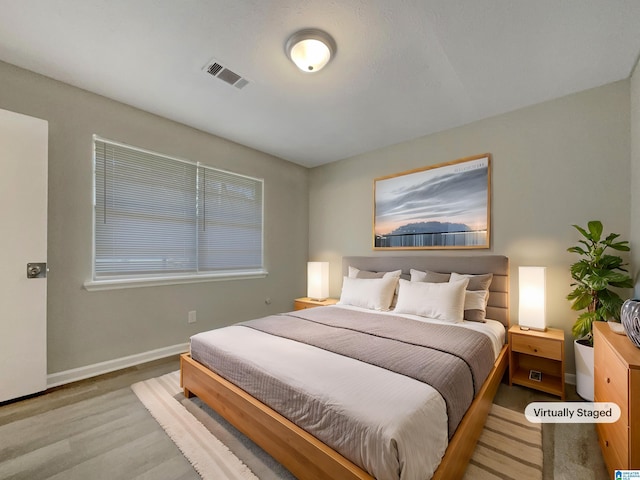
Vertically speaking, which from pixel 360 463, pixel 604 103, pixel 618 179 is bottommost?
pixel 360 463

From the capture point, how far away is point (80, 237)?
251 centimetres

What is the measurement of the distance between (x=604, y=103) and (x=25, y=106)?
15.8ft

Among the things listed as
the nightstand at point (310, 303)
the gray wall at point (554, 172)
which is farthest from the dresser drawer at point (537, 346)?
the nightstand at point (310, 303)

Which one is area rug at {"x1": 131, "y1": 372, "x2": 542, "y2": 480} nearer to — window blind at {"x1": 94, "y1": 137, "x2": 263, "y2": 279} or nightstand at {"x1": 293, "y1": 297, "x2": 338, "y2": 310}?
window blind at {"x1": 94, "y1": 137, "x2": 263, "y2": 279}

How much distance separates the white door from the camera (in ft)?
6.84

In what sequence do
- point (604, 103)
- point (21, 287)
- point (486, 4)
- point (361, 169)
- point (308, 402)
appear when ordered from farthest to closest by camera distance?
point (361, 169), point (604, 103), point (21, 287), point (486, 4), point (308, 402)

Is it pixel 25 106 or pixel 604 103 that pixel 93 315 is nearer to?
pixel 25 106

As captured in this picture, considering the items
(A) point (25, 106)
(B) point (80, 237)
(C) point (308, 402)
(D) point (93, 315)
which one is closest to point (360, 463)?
(C) point (308, 402)

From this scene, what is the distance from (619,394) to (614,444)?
0.93 feet

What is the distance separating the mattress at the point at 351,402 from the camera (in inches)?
40.9

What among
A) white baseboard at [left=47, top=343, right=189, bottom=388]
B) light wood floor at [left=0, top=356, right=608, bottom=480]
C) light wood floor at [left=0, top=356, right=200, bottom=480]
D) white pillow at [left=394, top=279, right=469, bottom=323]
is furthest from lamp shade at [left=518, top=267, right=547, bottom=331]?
white baseboard at [left=47, top=343, right=189, bottom=388]

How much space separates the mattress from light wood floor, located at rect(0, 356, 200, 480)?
529mm

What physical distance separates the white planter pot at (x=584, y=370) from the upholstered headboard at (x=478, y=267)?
0.55m

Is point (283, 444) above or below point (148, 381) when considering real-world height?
above
